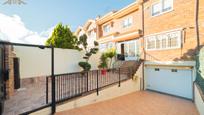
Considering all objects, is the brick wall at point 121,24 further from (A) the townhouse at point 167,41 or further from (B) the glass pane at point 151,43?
(B) the glass pane at point 151,43

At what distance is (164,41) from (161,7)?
2.80 metres

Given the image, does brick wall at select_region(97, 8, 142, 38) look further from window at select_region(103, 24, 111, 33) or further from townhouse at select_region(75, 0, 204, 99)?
window at select_region(103, 24, 111, 33)

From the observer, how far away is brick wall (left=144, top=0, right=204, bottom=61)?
887 centimetres

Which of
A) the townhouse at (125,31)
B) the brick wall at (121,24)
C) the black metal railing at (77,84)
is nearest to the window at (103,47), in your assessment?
the townhouse at (125,31)

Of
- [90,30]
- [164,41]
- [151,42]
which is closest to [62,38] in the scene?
[151,42]

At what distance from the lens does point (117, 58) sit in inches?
625

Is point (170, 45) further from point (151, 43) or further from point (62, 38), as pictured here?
point (62, 38)

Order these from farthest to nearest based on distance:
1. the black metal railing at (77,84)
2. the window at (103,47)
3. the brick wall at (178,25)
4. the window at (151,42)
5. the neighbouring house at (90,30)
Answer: the neighbouring house at (90,30)
the window at (103,47)
the window at (151,42)
the brick wall at (178,25)
the black metal railing at (77,84)

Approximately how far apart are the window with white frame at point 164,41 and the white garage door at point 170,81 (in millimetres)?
1810

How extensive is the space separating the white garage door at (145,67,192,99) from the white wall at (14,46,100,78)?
6518 millimetres

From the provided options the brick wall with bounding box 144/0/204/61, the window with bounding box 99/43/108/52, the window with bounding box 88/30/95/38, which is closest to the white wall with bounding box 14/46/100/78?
the window with bounding box 99/43/108/52

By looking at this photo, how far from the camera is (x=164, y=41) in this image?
34.7 ft

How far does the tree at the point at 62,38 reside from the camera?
41.7ft

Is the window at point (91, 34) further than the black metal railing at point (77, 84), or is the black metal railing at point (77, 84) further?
the window at point (91, 34)
